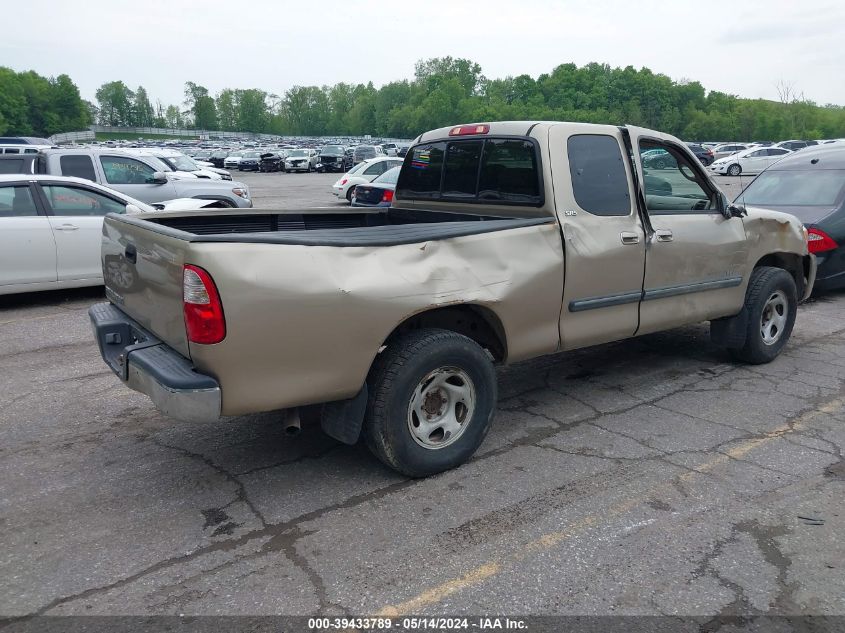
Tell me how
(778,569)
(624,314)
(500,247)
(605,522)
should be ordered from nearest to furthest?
(778,569), (605,522), (500,247), (624,314)

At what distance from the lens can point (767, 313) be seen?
5973 mm

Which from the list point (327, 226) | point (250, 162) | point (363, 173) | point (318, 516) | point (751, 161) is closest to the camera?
point (318, 516)

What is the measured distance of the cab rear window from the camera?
4516 millimetres

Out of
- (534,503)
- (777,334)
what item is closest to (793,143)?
(777,334)

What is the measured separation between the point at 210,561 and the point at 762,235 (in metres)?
4.82

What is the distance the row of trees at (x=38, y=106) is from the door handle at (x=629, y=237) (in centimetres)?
12163

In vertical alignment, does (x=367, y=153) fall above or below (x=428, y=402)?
above

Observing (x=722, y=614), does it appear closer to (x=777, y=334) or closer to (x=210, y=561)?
(x=210, y=561)

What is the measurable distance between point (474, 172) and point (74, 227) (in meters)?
5.52

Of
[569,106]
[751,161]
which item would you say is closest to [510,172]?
[751,161]

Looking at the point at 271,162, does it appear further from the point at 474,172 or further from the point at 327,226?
the point at 474,172

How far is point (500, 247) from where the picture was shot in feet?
13.1

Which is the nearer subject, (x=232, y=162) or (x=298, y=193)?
(x=298, y=193)

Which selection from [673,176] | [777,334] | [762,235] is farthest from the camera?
→ [777,334]
